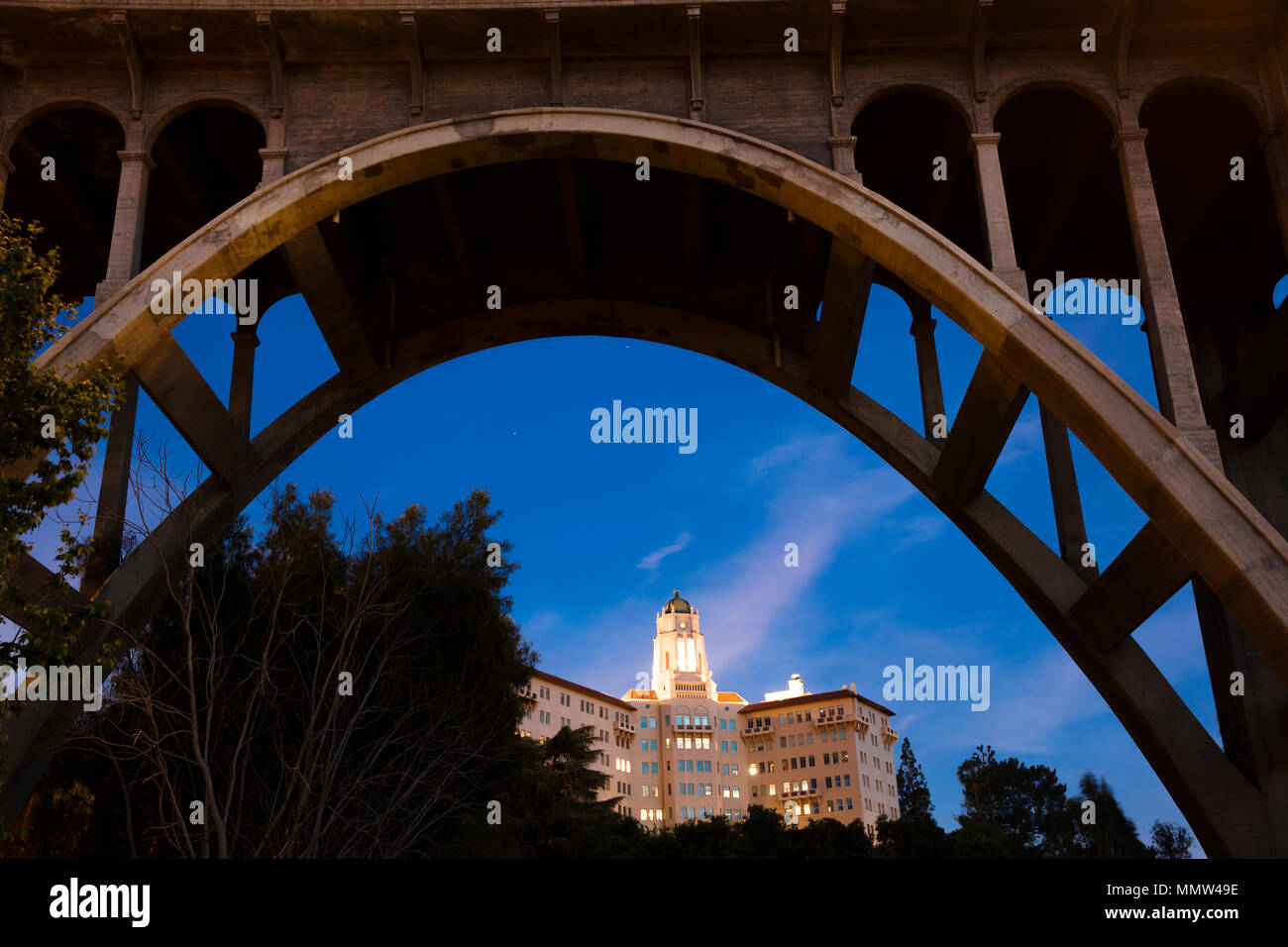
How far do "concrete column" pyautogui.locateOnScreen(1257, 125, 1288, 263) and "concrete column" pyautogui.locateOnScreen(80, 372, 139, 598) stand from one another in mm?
17453

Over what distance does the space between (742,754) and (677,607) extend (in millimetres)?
30377

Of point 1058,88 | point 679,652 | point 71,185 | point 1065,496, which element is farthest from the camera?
point 679,652

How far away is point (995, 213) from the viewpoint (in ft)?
48.5

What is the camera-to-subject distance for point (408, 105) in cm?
1611

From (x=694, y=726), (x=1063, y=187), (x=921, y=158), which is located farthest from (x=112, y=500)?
(x=694, y=726)

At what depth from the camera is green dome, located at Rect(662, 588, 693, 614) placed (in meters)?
149

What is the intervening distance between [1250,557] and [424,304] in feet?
52.0

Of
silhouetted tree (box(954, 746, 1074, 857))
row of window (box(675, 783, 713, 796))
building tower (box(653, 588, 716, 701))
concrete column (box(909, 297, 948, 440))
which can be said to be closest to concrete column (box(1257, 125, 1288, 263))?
concrete column (box(909, 297, 948, 440))

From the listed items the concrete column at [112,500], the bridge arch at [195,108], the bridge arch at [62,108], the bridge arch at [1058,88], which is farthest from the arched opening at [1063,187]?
the concrete column at [112,500]

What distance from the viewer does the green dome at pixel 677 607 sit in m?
149

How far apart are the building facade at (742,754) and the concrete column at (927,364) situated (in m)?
90.9

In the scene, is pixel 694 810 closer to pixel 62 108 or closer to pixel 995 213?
pixel 995 213

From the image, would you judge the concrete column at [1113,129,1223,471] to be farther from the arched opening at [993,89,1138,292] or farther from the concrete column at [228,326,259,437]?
the concrete column at [228,326,259,437]

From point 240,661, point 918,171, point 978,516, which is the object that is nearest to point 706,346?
point 918,171
